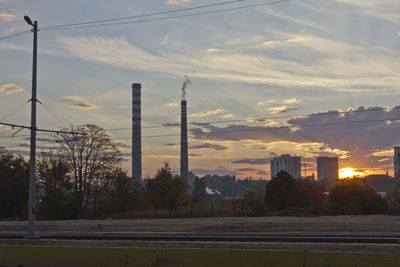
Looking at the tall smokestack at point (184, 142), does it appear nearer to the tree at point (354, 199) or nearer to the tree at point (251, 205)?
the tree at point (251, 205)

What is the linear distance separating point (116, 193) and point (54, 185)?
7915 millimetres

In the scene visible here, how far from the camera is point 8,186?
5947 centimetres

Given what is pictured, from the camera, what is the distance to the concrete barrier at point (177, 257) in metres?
10.3

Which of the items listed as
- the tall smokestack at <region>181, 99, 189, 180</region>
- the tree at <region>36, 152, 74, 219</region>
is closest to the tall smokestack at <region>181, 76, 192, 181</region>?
the tall smokestack at <region>181, 99, 189, 180</region>

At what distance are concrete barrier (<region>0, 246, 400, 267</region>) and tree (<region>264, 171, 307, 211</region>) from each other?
32596 millimetres

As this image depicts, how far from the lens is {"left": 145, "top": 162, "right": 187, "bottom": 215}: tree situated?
4872 cm

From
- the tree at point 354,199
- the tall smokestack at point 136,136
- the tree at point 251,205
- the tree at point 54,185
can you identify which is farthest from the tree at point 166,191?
the tall smokestack at point 136,136

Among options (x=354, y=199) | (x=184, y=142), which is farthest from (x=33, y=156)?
(x=184, y=142)

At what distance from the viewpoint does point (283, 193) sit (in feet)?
147

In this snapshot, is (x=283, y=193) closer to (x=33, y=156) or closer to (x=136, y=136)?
(x=33, y=156)

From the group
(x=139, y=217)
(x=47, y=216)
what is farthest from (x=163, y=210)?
(x=47, y=216)

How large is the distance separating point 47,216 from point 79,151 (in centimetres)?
871

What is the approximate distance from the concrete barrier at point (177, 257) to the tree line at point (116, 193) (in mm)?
28812

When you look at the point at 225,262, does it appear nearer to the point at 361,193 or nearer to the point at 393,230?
the point at 393,230
